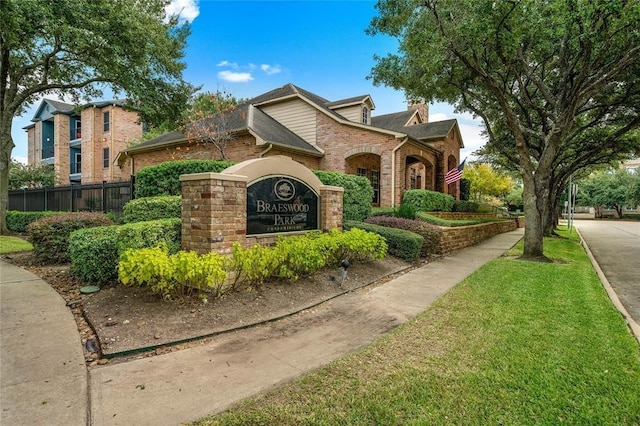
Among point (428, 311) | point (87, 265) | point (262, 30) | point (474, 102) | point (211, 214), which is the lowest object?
point (428, 311)

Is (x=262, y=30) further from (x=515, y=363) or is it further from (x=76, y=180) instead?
(x=76, y=180)

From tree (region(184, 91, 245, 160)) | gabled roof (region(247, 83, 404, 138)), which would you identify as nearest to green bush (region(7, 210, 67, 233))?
tree (region(184, 91, 245, 160))

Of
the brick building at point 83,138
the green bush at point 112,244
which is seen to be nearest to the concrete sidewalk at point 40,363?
the green bush at point 112,244

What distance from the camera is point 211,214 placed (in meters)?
5.30

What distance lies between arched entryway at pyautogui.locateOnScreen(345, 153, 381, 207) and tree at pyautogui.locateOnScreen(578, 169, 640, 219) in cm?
4772

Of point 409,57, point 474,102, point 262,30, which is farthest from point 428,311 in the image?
point 474,102

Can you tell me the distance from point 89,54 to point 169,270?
12922 mm

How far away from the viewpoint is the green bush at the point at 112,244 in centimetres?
544

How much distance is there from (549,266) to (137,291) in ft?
32.1

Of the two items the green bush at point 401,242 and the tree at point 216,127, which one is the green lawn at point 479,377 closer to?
the green bush at point 401,242

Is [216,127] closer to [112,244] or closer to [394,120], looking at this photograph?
[112,244]

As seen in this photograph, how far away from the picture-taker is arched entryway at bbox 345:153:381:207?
677 inches

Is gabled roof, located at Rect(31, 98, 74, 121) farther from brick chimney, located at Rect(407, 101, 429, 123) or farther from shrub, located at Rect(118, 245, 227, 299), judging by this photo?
shrub, located at Rect(118, 245, 227, 299)

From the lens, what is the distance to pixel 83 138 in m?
29.6
